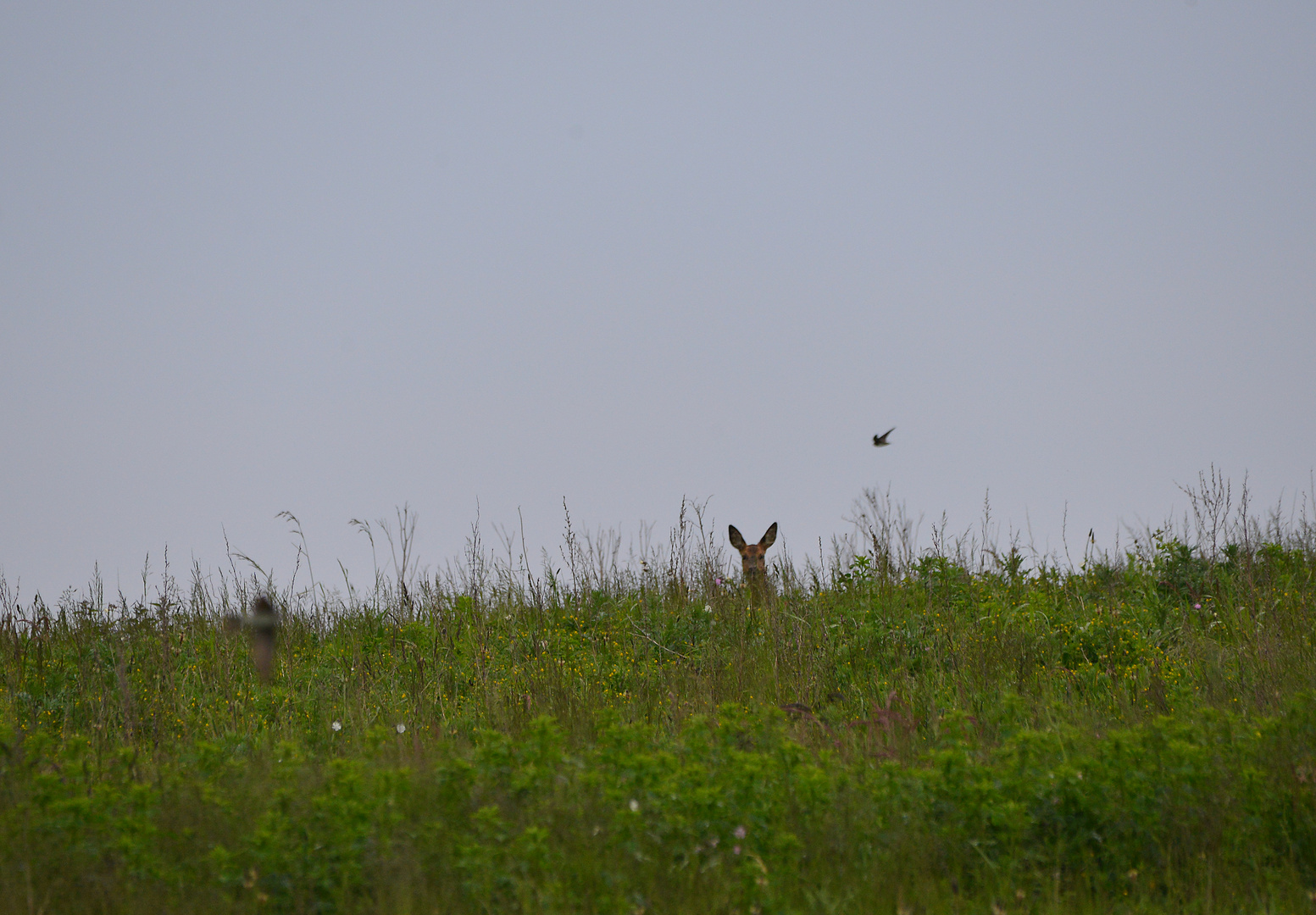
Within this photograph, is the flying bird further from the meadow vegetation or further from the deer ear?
the deer ear

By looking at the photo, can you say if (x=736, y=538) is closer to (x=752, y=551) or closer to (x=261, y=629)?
(x=752, y=551)

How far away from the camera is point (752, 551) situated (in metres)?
11.0

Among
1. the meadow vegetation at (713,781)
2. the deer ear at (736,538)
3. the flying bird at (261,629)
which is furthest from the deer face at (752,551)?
Result: the flying bird at (261,629)

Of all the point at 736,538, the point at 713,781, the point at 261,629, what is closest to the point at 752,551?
the point at 736,538

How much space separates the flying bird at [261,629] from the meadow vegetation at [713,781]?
0.47m

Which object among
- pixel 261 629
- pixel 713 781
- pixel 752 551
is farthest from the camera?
pixel 752 551

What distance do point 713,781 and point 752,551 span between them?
292 inches

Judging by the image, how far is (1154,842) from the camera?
3.62 metres

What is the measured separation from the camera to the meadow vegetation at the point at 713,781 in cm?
318

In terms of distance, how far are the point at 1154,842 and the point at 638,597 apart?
611cm

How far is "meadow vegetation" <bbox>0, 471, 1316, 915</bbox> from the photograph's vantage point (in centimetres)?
318

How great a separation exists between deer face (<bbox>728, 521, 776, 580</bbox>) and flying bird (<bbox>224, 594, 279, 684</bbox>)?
15.9 ft

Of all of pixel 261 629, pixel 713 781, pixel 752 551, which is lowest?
pixel 713 781

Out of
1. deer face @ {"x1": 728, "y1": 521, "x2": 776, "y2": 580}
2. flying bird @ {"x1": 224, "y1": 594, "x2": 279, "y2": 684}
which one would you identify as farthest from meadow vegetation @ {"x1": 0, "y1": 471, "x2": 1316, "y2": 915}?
deer face @ {"x1": 728, "y1": 521, "x2": 776, "y2": 580}
